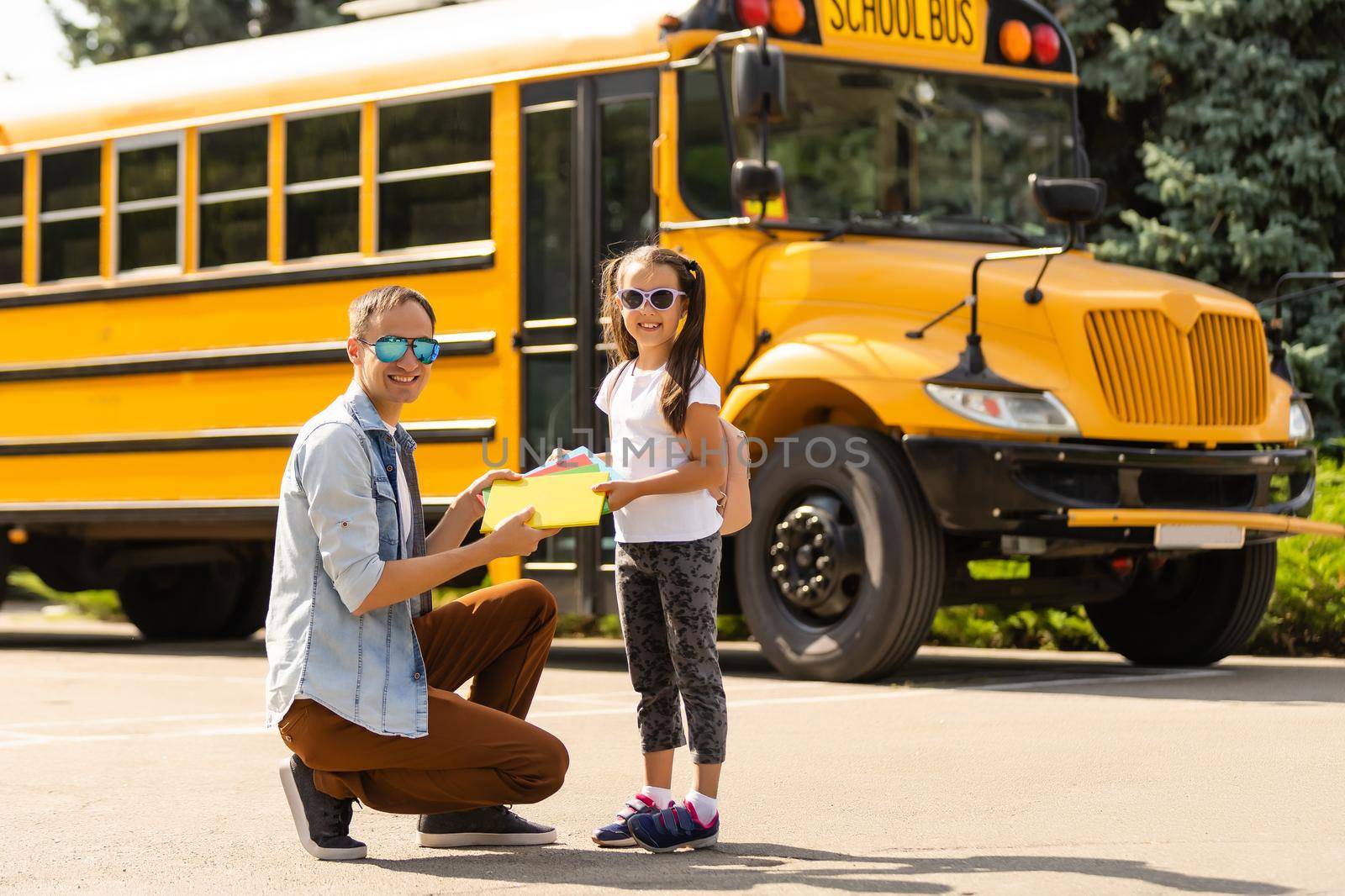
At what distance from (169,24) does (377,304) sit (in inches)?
731

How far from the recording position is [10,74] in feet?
78.5

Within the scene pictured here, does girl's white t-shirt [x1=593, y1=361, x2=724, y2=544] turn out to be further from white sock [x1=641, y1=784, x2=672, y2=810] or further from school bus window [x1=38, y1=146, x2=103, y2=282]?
school bus window [x1=38, y1=146, x2=103, y2=282]

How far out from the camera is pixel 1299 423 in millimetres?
9312

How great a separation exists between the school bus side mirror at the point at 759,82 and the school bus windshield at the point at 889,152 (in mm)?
534

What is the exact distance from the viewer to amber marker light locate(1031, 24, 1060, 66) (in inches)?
401

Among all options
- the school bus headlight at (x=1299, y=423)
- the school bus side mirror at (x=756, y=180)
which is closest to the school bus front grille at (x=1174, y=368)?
the school bus headlight at (x=1299, y=423)

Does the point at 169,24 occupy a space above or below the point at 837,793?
above

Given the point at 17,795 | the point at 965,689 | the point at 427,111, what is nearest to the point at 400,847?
the point at 17,795

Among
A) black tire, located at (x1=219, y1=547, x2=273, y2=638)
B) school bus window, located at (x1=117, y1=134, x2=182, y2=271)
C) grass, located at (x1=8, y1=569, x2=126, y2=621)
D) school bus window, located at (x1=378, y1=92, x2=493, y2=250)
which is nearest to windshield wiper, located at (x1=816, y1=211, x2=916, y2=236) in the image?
school bus window, located at (x1=378, y1=92, x2=493, y2=250)

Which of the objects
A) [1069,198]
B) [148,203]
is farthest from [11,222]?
[1069,198]

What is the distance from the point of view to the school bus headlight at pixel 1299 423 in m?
9.23

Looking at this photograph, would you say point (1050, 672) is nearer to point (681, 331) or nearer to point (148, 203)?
point (681, 331)

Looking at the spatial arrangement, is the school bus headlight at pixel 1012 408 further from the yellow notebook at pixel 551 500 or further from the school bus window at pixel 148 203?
the school bus window at pixel 148 203

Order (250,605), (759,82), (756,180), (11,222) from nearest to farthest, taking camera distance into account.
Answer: (759,82), (756,180), (11,222), (250,605)
